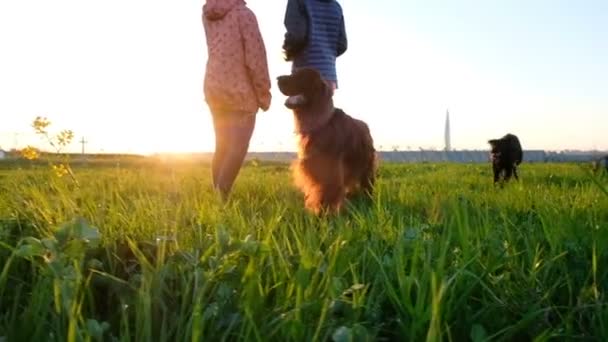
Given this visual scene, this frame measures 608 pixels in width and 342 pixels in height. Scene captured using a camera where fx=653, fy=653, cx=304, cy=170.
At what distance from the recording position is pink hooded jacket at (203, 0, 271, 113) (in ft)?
21.1

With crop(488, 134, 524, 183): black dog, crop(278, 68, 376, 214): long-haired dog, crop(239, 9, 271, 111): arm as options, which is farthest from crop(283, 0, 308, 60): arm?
crop(488, 134, 524, 183): black dog

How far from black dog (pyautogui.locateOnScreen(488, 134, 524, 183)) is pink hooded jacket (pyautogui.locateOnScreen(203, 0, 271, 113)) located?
5.60 m

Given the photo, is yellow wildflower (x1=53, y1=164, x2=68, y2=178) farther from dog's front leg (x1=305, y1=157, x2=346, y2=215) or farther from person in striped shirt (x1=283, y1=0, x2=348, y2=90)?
person in striped shirt (x1=283, y1=0, x2=348, y2=90)

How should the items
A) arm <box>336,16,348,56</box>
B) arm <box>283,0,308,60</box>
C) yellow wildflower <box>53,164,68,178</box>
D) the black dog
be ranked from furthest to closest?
the black dog → arm <box>336,16,348,56</box> → arm <box>283,0,308,60</box> → yellow wildflower <box>53,164,68,178</box>

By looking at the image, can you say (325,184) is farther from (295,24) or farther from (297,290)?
(297,290)

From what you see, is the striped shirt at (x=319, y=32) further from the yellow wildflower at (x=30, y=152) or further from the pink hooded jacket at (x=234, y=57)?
the yellow wildflower at (x=30, y=152)

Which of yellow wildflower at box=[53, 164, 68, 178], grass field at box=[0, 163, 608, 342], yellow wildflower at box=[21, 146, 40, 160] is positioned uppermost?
yellow wildflower at box=[21, 146, 40, 160]

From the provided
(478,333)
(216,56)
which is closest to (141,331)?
(478,333)

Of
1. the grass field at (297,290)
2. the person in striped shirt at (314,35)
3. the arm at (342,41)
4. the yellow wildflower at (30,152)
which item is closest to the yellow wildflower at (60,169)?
the yellow wildflower at (30,152)

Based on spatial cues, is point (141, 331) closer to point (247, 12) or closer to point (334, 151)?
point (334, 151)

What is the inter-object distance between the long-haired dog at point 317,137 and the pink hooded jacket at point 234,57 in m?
0.56

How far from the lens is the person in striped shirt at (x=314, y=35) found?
633 cm

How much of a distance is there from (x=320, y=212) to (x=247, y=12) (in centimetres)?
232

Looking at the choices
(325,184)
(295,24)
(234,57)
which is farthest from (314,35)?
(325,184)
